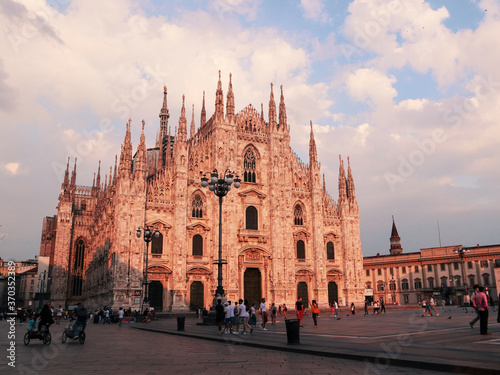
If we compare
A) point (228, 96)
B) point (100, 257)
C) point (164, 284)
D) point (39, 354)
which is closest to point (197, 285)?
point (164, 284)

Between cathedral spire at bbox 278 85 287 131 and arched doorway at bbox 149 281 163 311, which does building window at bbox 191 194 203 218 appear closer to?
arched doorway at bbox 149 281 163 311

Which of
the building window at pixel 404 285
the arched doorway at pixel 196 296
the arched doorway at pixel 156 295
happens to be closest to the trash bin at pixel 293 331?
the arched doorway at pixel 156 295

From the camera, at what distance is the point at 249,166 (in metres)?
A: 46.7

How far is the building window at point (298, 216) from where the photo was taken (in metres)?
47.7

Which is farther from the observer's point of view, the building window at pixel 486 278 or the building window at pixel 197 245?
the building window at pixel 486 278

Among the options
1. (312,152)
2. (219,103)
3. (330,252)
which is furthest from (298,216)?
(219,103)

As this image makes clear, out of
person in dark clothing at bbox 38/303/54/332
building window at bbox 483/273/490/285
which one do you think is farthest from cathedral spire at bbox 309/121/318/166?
building window at bbox 483/273/490/285

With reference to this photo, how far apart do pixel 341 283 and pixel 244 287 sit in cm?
1180

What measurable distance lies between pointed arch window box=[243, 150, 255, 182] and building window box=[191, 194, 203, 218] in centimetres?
583

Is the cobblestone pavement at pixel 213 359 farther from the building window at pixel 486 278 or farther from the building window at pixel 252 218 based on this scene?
the building window at pixel 486 278

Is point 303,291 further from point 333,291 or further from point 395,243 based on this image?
point 395,243

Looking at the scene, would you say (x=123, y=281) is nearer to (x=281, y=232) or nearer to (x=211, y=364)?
(x=281, y=232)

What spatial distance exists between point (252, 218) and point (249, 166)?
577cm

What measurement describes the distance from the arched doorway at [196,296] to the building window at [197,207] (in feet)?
21.7
